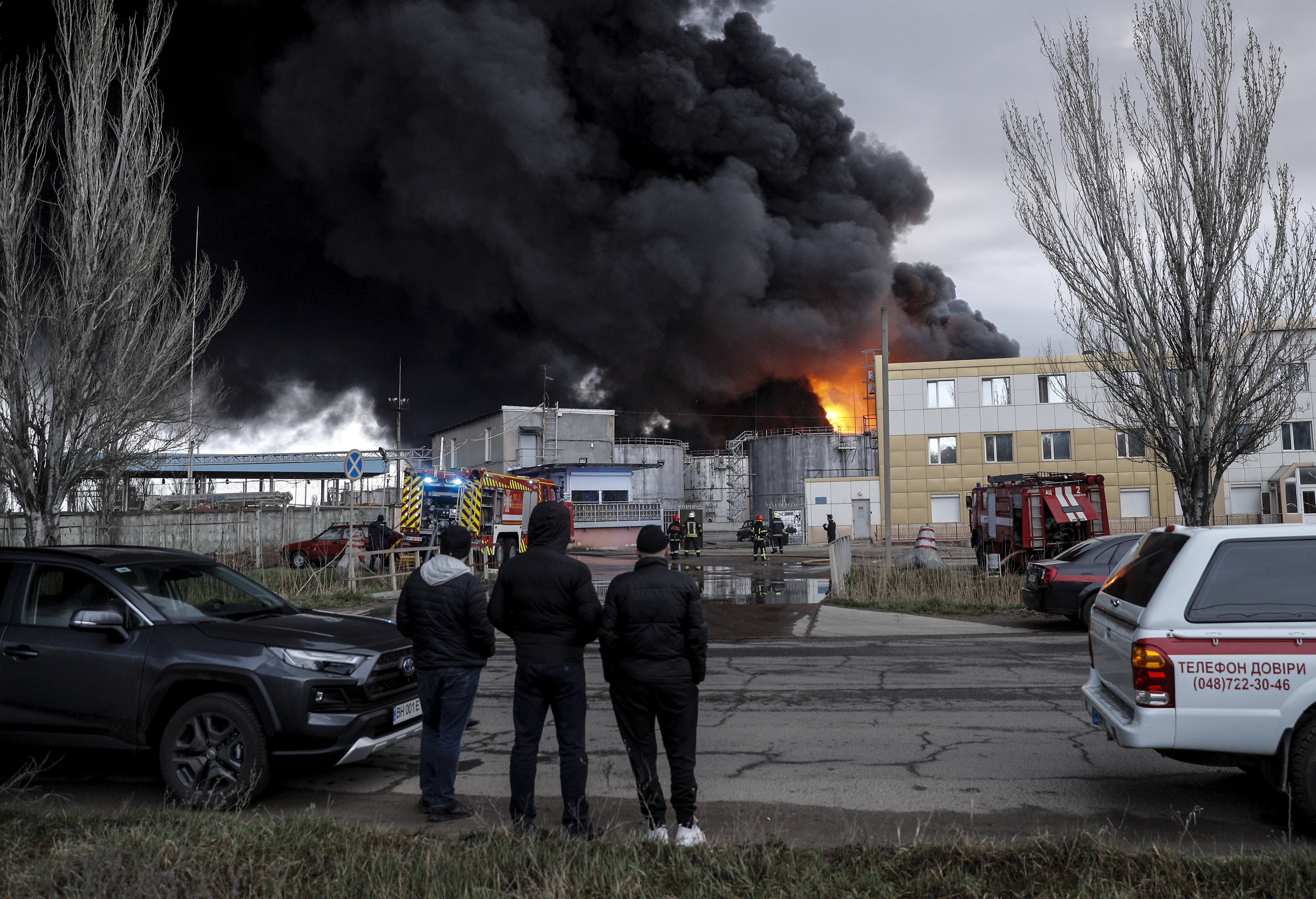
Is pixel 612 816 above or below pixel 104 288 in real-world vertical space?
below

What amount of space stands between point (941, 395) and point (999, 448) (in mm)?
3768

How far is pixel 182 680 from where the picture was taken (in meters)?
5.23

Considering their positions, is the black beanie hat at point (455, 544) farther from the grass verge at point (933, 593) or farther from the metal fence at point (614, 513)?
the metal fence at point (614, 513)

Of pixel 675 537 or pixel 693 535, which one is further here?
pixel 693 535

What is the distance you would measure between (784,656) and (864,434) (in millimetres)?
46200

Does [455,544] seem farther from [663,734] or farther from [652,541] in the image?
[663,734]

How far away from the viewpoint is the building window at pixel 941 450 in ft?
139

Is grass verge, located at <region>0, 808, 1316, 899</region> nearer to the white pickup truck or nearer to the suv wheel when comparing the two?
the white pickup truck

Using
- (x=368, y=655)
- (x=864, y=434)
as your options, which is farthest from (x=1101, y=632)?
(x=864, y=434)

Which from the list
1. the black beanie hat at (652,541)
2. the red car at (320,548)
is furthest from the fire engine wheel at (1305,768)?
the red car at (320,548)

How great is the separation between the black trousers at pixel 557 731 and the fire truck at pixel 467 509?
1665 centimetres

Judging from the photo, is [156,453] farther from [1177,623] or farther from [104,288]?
[1177,623]

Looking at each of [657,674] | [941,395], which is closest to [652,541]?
[657,674]

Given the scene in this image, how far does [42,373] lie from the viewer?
485 inches
